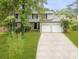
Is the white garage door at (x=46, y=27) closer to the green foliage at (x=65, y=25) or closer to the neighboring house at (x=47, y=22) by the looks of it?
the neighboring house at (x=47, y=22)

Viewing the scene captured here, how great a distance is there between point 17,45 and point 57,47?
52 cm

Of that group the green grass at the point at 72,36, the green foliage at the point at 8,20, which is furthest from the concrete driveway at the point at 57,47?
the green foliage at the point at 8,20

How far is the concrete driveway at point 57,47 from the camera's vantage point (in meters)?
3.12

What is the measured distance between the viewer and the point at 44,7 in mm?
2998

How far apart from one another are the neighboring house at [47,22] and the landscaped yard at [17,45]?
0.10 metres

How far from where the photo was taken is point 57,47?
3.15m

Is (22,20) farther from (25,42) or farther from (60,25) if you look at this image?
(60,25)

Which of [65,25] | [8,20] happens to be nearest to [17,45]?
[8,20]

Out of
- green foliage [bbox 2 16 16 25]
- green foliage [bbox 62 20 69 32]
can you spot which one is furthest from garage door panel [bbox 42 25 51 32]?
green foliage [bbox 2 16 16 25]

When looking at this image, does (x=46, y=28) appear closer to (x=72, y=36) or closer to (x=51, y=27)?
(x=51, y=27)

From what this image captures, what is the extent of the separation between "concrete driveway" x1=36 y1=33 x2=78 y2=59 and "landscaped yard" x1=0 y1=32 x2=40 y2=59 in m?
0.13

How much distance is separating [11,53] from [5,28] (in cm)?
33

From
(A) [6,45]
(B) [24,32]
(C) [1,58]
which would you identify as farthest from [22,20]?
(C) [1,58]

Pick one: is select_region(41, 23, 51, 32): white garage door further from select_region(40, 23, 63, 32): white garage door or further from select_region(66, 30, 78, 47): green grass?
select_region(66, 30, 78, 47): green grass
